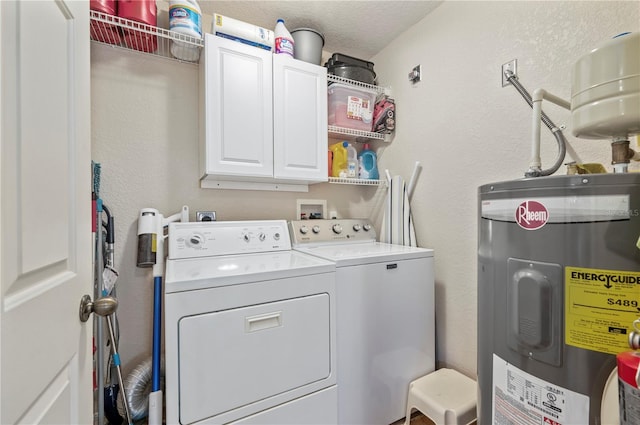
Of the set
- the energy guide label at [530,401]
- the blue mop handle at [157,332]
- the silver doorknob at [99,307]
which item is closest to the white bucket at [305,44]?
the blue mop handle at [157,332]

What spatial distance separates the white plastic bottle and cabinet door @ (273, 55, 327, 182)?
54 mm

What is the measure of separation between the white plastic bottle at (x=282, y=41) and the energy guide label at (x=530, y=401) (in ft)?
6.35

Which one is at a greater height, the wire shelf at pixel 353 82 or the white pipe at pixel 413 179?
the wire shelf at pixel 353 82

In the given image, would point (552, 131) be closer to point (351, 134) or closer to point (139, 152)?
point (351, 134)

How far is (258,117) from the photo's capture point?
5.70 ft

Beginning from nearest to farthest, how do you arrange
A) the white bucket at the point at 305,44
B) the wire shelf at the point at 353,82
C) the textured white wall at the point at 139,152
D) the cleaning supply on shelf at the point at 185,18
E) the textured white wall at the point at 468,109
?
1. the textured white wall at the point at 468,109
2. the cleaning supply on shelf at the point at 185,18
3. the textured white wall at the point at 139,152
4. the white bucket at the point at 305,44
5. the wire shelf at the point at 353,82

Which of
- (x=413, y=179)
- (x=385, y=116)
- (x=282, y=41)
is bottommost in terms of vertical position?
(x=413, y=179)

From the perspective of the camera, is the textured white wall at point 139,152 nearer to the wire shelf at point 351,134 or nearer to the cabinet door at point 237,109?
the cabinet door at point 237,109

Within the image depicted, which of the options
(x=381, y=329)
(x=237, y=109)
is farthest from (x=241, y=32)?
(x=381, y=329)

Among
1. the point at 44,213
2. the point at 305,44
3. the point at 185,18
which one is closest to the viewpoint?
the point at 44,213

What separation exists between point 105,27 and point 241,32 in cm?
71

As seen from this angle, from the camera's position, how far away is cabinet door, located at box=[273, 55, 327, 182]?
1801mm

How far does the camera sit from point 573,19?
1258 mm

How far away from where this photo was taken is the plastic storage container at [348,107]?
2.12 metres
